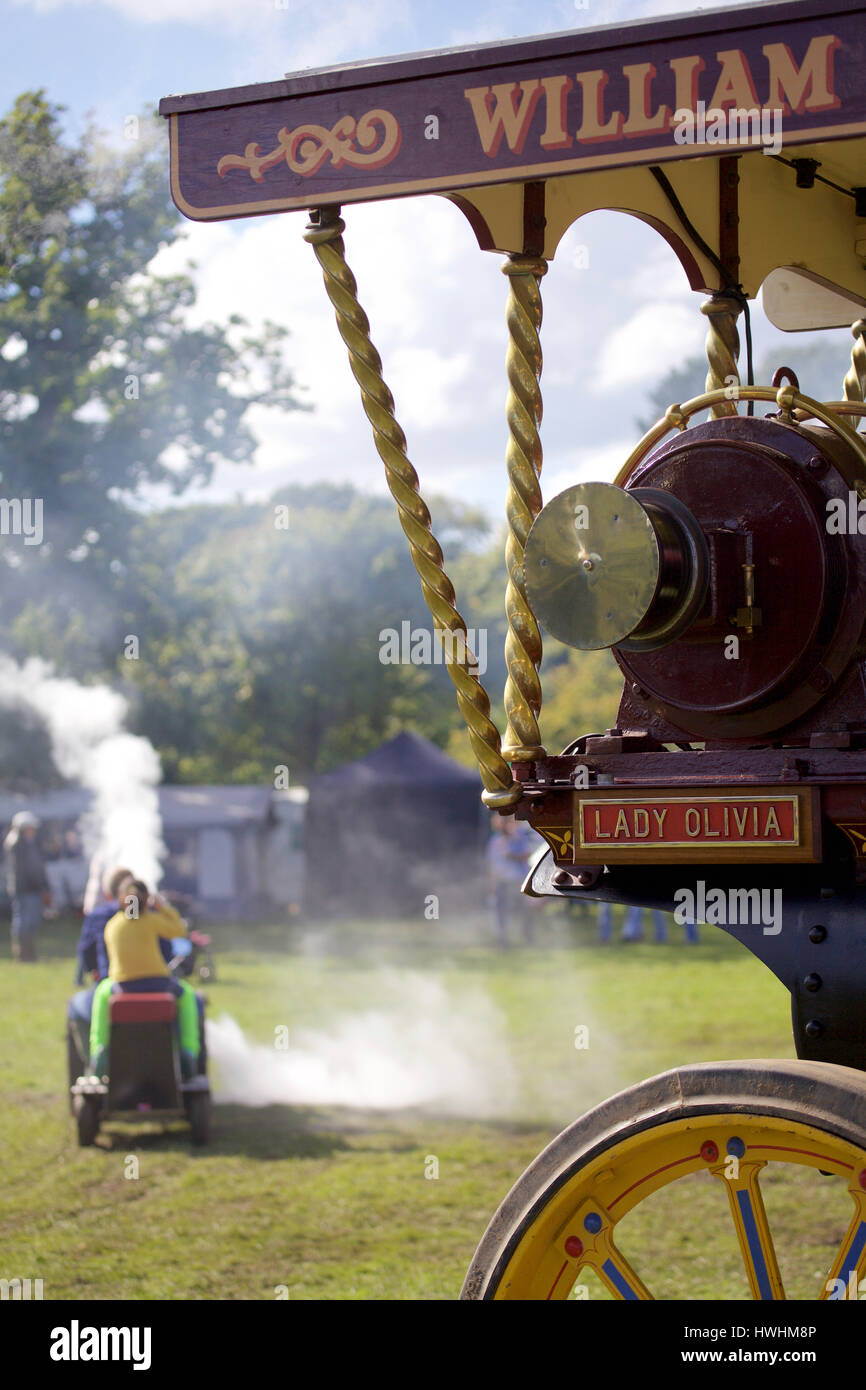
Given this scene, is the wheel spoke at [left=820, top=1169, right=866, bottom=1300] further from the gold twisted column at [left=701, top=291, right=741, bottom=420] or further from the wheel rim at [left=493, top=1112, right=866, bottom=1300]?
the gold twisted column at [left=701, top=291, right=741, bottom=420]

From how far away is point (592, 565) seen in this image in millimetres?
2381

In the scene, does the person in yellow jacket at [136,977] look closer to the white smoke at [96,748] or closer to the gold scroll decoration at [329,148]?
the gold scroll decoration at [329,148]

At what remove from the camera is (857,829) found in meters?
2.32

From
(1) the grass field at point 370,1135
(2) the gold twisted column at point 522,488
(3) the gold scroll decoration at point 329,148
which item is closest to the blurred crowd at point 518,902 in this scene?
(1) the grass field at point 370,1135

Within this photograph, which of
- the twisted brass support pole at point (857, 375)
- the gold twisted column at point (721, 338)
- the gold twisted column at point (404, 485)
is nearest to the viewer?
the gold twisted column at point (404, 485)

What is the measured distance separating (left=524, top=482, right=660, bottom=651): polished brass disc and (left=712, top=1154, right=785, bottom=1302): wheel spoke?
0.78 meters

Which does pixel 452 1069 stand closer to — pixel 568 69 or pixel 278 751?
pixel 568 69

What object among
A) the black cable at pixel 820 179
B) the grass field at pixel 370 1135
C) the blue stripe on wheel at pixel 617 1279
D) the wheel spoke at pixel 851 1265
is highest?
the black cable at pixel 820 179

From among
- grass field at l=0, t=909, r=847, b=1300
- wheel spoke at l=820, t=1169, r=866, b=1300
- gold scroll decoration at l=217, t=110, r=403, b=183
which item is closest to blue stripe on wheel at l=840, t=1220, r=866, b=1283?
wheel spoke at l=820, t=1169, r=866, b=1300

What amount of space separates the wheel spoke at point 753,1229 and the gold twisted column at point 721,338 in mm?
1654

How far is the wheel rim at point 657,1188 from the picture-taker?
2188 mm
